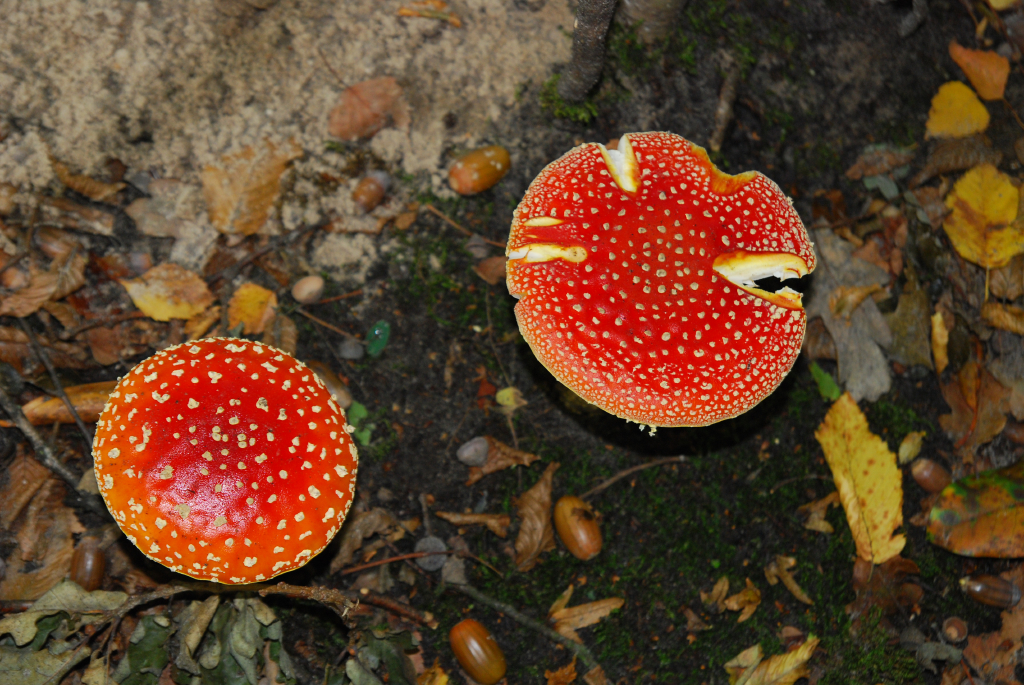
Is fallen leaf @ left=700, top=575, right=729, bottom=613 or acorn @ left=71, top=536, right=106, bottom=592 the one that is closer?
acorn @ left=71, top=536, right=106, bottom=592

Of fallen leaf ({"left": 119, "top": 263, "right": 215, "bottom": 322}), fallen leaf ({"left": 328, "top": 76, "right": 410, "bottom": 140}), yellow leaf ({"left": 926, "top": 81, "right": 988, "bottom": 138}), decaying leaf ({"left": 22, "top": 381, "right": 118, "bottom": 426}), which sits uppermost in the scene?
yellow leaf ({"left": 926, "top": 81, "right": 988, "bottom": 138})

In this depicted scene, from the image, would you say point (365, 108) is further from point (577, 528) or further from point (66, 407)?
point (577, 528)

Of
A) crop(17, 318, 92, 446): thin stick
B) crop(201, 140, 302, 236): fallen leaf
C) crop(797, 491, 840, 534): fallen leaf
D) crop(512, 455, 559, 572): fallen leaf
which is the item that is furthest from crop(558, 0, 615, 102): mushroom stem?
crop(17, 318, 92, 446): thin stick

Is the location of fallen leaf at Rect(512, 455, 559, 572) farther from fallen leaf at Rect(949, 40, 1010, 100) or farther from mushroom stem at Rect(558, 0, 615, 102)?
fallen leaf at Rect(949, 40, 1010, 100)

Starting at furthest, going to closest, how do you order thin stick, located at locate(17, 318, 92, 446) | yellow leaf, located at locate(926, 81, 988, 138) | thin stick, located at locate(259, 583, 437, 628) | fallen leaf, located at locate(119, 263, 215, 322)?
yellow leaf, located at locate(926, 81, 988, 138) → fallen leaf, located at locate(119, 263, 215, 322) → thin stick, located at locate(17, 318, 92, 446) → thin stick, located at locate(259, 583, 437, 628)

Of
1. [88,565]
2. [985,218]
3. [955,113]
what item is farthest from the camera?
[955,113]

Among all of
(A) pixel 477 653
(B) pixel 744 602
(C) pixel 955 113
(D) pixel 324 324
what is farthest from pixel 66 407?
(C) pixel 955 113
